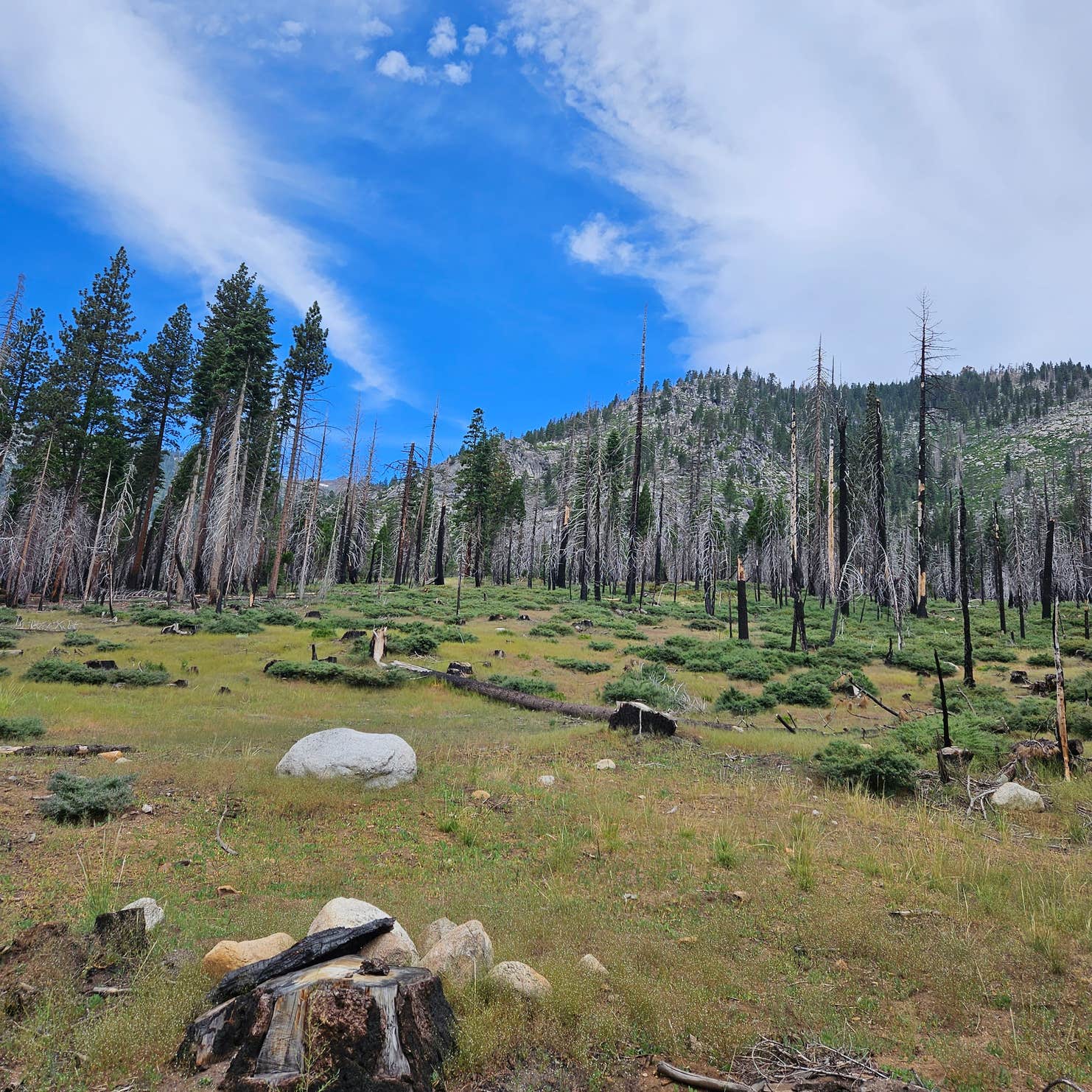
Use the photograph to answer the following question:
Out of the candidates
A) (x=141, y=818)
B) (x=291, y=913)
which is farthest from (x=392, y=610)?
(x=291, y=913)

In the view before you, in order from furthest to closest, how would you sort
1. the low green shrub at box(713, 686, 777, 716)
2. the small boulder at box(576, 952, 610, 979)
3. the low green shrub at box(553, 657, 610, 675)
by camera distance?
the low green shrub at box(553, 657, 610, 675)
the low green shrub at box(713, 686, 777, 716)
the small boulder at box(576, 952, 610, 979)

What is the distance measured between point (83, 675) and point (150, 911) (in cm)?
1568

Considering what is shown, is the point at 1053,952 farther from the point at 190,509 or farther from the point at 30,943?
the point at 190,509

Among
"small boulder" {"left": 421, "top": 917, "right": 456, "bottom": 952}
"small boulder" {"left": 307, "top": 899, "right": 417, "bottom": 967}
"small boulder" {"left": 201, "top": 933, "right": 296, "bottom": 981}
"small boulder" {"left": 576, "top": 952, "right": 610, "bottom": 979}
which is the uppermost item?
"small boulder" {"left": 307, "top": 899, "right": 417, "bottom": 967}

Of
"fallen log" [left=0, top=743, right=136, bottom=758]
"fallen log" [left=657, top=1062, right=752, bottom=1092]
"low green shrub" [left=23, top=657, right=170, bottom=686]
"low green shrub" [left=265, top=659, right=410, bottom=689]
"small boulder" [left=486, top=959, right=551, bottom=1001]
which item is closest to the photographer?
"fallen log" [left=657, top=1062, right=752, bottom=1092]

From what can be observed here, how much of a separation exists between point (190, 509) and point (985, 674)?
144 ft

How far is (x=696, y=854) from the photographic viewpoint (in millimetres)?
8133

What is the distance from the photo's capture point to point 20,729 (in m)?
12.0

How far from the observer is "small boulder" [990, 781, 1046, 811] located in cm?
989

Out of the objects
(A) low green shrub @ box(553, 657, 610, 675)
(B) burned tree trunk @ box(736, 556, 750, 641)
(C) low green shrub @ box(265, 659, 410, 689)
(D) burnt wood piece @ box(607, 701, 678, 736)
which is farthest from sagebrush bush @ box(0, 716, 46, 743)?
(B) burned tree trunk @ box(736, 556, 750, 641)

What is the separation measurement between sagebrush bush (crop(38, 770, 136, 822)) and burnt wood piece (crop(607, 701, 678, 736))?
10.2 metres

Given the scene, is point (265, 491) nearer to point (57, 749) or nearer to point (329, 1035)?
point (57, 749)

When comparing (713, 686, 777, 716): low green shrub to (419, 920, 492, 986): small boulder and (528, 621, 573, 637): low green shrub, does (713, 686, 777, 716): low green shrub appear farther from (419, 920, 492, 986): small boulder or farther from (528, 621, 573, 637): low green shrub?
(419, 920, 492, 986): small boulder

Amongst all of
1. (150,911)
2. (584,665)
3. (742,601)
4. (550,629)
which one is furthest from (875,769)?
(550,629)
